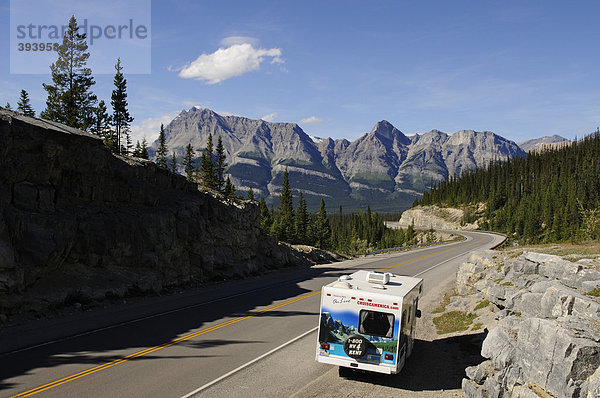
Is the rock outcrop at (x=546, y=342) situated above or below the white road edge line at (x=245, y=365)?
above

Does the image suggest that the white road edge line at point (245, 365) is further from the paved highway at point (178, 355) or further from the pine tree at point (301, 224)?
the pine tree at point (301, 224)

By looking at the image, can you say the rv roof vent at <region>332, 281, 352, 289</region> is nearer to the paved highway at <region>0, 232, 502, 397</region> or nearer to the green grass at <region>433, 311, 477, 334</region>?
the paved highway at <region>0, 232, 502, 397</region>

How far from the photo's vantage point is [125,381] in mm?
11633

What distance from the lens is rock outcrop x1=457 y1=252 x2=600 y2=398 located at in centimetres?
758

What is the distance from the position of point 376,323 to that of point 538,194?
12540 centimetres

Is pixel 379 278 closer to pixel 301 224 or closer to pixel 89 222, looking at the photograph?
pixel 89 222

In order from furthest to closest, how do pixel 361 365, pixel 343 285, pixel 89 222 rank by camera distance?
pixel 89 222
pixel 343 285
pixel 361 365

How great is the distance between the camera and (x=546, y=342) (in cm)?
830

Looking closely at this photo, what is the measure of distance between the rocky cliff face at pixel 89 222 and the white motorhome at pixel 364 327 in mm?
15177

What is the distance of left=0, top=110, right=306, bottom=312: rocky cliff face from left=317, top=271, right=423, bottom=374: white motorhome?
49.8 ft

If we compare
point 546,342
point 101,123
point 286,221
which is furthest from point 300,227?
point 546,342

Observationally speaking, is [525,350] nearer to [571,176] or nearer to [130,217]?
[130,217]

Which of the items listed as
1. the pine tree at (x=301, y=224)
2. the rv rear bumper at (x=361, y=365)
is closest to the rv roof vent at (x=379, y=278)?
the rv rear bumper at (x=361, y=365)

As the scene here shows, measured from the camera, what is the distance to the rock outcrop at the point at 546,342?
7578 millimetres
